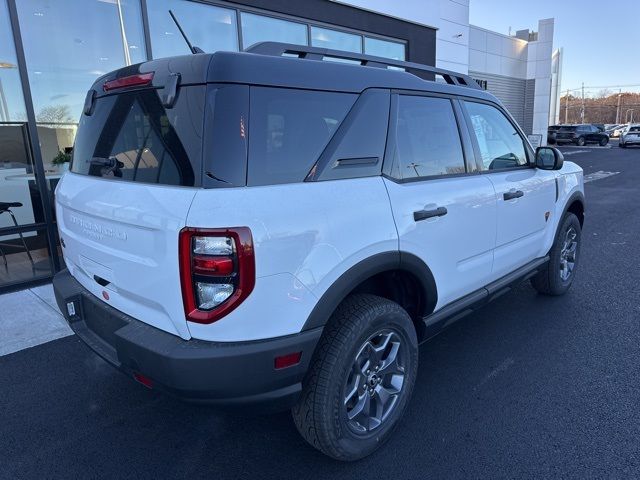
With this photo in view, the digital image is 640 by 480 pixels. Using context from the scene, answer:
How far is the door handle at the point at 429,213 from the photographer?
2420 mm

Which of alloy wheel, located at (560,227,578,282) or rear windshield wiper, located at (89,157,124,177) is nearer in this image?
rear windshield wiper, located at (89,157,124,177)

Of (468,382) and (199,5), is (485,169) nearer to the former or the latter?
(468,382)

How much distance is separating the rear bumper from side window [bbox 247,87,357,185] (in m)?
0.68

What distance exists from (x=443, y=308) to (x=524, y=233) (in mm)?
1178

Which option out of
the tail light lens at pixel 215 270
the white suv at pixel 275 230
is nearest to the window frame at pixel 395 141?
the white suv at pixel 275 230

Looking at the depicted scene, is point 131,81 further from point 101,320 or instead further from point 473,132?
point 473,132

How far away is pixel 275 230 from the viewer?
70.9 inches

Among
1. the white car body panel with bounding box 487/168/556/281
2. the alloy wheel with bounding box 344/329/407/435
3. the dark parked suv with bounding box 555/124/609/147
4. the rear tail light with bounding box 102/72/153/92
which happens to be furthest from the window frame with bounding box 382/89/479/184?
the dark parked suv with bounding box 555/124/609/147

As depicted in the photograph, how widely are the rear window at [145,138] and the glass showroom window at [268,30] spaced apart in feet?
17.2

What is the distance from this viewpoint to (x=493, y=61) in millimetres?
25375

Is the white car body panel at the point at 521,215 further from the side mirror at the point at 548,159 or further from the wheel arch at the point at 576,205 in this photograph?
the wheel arch at the point at 576,205

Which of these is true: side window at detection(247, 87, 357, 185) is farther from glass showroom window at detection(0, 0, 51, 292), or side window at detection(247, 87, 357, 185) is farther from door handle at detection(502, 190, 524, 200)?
glass showroom window at detection(0, 0, 51, 292)

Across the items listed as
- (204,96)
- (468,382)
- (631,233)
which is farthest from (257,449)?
(631,233)

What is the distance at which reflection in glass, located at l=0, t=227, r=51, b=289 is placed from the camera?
17.0ft
